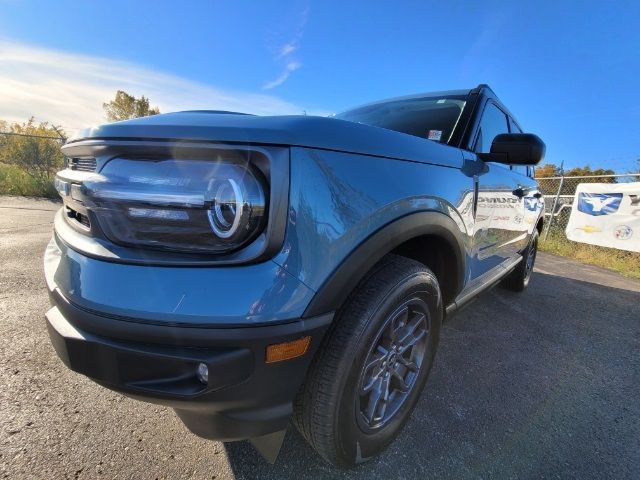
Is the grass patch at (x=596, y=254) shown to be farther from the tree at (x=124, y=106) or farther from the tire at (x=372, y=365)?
the tree at (x=124, y=106)

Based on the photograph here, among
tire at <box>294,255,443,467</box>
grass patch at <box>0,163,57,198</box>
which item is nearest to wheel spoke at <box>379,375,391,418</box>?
tire at <box>294,255,443,467</box>

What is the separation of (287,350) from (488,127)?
2394 millimetres

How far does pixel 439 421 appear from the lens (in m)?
1.97

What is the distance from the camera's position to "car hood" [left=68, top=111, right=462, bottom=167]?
3.70 feet

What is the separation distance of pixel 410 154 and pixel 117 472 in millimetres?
1801

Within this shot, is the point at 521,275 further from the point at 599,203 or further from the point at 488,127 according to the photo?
the point at 599,203

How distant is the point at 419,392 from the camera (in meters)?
1.91

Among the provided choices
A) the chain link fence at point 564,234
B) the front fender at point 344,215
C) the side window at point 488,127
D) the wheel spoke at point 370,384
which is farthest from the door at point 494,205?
the chain link fence at point 564,234

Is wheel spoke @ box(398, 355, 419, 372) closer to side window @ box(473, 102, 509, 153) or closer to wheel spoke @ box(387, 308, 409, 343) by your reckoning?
wheel spoke @ box(387, 308, 409, 343)

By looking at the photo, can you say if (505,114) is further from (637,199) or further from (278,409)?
(637,199)

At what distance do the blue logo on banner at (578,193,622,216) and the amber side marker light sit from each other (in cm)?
945

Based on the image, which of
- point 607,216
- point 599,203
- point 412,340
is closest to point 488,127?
point 412,340

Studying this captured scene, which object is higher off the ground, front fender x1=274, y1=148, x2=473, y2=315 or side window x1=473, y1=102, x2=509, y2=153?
side window x1=473, y1=102, x2=509, y2=153

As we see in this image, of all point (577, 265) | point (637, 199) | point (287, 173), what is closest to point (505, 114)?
point (287, 173)
